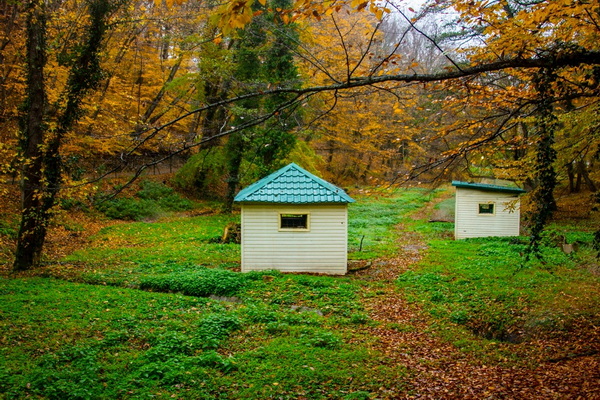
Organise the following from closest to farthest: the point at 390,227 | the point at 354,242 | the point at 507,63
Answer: the point at 507,63 < the point at 354,242 < the point at 390,227

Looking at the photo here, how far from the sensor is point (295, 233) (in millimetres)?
12773

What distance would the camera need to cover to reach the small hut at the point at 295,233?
41.6 ft

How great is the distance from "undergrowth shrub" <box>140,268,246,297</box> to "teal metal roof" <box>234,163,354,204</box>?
2606 millimetres

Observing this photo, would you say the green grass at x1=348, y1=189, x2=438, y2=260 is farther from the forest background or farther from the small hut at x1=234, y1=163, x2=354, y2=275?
the forest background

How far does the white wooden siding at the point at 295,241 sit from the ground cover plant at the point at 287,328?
2.67ft

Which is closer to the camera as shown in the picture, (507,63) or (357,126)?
(507,63)

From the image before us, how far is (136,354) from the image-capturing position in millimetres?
6145

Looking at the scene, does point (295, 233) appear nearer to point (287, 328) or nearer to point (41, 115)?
point (287, 328)

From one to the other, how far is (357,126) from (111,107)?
1530 centimetres

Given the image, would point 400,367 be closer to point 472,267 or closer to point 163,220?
point 472,267

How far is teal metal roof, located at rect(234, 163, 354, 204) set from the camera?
12469 millimetres

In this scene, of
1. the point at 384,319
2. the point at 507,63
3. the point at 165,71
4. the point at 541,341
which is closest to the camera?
the point at 507,63

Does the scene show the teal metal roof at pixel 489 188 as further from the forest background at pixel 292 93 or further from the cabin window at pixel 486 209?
the forest background at pixel 292 93

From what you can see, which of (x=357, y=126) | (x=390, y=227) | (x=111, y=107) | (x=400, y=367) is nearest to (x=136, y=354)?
(x=400, y=367)
